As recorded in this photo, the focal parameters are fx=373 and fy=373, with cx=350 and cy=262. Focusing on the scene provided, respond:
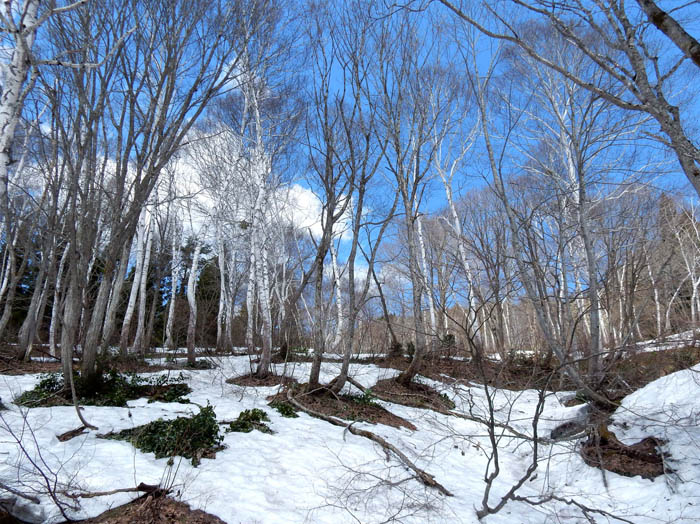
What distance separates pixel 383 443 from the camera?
170 inches

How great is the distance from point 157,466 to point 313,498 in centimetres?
137

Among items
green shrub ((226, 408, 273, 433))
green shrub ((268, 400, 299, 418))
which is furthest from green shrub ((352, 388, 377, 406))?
green shrub ((226, 408, 273, 433))

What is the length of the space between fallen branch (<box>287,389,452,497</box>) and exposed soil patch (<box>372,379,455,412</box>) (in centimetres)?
167

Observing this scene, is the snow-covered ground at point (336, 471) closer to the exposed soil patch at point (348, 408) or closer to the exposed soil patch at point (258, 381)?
the exposed soil patch at point (348, 408)

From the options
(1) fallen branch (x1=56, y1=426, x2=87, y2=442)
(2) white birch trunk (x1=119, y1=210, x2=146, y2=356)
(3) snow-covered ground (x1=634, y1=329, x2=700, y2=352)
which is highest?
(2) white birch trunk (x1=119, y1=210, x2=146, y2=356)

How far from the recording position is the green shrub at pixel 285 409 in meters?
5.19

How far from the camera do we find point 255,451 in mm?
3783

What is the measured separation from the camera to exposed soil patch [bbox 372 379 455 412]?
6.75m

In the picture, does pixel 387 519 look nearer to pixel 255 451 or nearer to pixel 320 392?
pixel 255 451

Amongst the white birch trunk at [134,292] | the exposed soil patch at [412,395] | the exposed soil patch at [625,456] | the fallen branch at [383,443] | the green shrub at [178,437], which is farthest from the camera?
the white birch trunk at [134,292]

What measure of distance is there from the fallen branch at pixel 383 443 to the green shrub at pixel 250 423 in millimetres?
783

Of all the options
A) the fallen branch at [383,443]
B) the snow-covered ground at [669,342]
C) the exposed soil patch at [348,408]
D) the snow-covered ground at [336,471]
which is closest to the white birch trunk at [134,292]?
the snow-covered ground at [336,471]

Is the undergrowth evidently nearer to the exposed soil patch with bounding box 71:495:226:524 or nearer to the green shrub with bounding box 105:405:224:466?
the green shrub with bounding box 105:405:224:466

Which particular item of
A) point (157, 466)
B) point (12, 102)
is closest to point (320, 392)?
point (157, 466)
